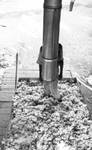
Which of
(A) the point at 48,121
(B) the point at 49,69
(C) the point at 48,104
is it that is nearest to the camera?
(B) the point at 49,69

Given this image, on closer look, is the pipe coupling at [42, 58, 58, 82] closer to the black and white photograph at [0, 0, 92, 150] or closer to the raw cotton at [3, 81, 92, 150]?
the black and white photograph at [0, 0, 92, 150]

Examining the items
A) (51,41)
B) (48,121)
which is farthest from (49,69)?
(48,121)

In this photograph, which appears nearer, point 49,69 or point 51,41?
point 51,41

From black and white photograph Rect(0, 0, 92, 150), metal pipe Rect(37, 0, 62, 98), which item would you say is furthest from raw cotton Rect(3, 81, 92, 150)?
metal pipe Rect(37, 0, 62, 98)

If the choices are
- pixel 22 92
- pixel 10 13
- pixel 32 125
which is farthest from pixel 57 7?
pixel 10 13

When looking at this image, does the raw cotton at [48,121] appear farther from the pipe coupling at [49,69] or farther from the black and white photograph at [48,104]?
the pipe coupling at [49,69]

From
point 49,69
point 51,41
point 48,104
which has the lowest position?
point 48,104

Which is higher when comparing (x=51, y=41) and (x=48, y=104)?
(x=51, y=41)

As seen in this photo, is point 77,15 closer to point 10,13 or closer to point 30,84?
point 10,13

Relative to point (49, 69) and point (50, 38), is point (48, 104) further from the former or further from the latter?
point (50, 38)

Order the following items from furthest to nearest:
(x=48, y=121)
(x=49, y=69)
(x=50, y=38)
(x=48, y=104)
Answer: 1. (x=48, y=104)
2. (x=48, y=121)
3. (x=49, y=69)
4. (x=50, y=38)

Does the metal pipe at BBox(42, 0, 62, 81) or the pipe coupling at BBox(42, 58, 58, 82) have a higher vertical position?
the metal pipe at BBox(42, 0, 62, 81)

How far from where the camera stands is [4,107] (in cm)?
312

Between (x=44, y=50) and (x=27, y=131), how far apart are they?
91cm
